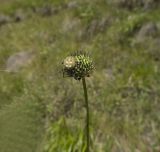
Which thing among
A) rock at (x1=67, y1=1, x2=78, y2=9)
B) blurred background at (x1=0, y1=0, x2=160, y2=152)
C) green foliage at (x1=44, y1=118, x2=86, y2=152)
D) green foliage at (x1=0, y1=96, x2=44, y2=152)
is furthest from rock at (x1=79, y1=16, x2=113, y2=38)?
green foliage at (x1=44, y1=118, x2=86, y2=152)

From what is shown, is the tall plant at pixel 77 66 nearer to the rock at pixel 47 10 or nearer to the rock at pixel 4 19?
the rock at pixel 47 10

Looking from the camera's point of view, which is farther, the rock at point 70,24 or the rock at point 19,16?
the rock at point 19,16

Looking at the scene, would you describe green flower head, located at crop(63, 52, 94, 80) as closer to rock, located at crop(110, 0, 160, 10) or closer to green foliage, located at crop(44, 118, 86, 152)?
green foliage, located at crop(44, 118, 86, 152)

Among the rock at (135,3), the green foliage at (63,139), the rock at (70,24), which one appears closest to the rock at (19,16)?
the rock at (70,24)

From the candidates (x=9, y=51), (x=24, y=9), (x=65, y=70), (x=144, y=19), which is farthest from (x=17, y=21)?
(x=65, y=70)

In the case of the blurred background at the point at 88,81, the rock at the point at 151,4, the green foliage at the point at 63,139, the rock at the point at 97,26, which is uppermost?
the rock at the point at 151,4

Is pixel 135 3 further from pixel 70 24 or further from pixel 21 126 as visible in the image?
pixel 21 126
